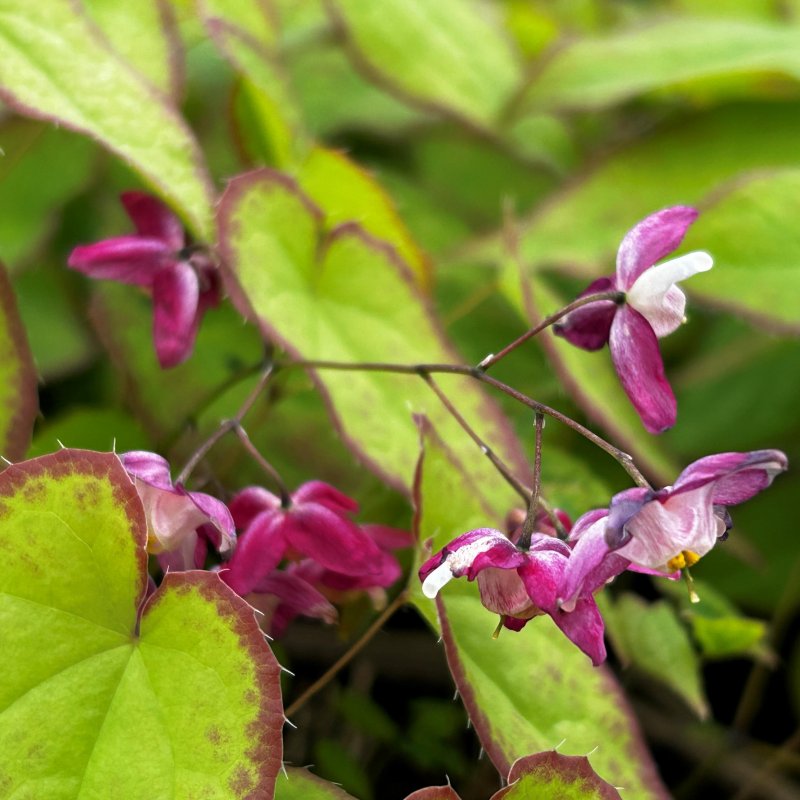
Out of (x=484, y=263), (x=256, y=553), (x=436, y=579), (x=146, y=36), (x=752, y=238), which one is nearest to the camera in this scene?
(x=436, y=579)

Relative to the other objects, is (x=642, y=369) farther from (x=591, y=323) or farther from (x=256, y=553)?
(x=256, y=553)

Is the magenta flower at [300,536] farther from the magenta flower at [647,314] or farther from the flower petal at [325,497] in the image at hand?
the magenta flower at [647,314]

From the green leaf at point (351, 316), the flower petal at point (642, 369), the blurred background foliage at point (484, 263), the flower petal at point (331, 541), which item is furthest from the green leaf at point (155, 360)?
the flower petal at point (642, 369)

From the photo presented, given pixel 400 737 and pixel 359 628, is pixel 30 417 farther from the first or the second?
pixel 400 737

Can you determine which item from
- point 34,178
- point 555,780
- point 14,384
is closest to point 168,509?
point 14,384

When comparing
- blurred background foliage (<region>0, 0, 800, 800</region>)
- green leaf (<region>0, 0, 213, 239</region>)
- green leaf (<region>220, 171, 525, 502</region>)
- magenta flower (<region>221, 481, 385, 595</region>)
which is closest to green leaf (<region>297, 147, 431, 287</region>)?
blurred background foliage (<region>0, 0, 800, 800</region>)

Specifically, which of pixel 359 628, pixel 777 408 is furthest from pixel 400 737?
pixel 777 408
